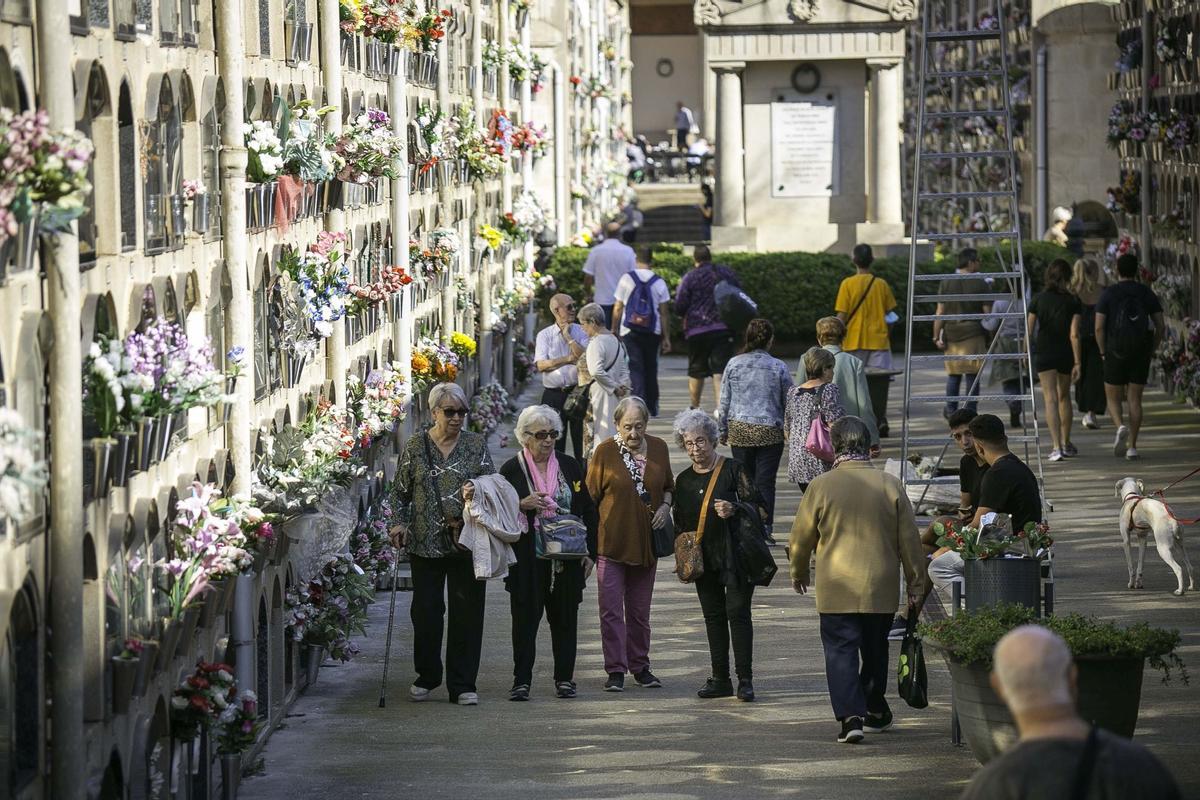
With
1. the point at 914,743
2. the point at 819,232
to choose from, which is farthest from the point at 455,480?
the point at 819,232

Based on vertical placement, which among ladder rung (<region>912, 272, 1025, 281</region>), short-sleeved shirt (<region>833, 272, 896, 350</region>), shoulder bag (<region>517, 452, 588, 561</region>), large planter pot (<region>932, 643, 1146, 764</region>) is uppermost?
ladder rung (<region>912, 272, 1025, 281</region>)

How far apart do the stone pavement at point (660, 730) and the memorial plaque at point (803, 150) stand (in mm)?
13329

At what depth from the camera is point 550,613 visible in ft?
30.0

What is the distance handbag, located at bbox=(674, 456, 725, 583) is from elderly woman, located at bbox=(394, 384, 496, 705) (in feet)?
2.79

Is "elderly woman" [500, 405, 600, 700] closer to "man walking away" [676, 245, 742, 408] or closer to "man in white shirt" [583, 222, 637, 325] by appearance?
"man walking away" [676, 245, 742, 408]

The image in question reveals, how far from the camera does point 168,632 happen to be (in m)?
6.38

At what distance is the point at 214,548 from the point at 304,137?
2.43 metres

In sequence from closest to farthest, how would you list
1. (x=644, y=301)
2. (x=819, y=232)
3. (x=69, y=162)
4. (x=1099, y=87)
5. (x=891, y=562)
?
(x=69, y=162), (x=891, y=562), (x=644, y=301), (x=819, y=232), (x=1099, y=87)

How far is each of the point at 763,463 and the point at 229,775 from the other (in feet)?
17.9

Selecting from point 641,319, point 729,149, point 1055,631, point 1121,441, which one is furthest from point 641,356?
point 1055,631

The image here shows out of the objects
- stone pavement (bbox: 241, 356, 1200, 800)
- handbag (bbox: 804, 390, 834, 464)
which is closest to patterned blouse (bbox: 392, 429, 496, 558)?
stone pavement (bbox: 241, 356, 1200, 800)

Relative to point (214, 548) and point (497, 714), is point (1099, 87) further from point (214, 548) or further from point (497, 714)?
point (214, 548)

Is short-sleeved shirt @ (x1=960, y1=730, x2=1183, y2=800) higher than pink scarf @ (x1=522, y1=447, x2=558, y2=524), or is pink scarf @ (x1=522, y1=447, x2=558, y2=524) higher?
A: short-sleeved shirt @ (x1=960, y1=730, x2=1183, y2=800)

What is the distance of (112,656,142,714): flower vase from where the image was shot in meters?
5.91
